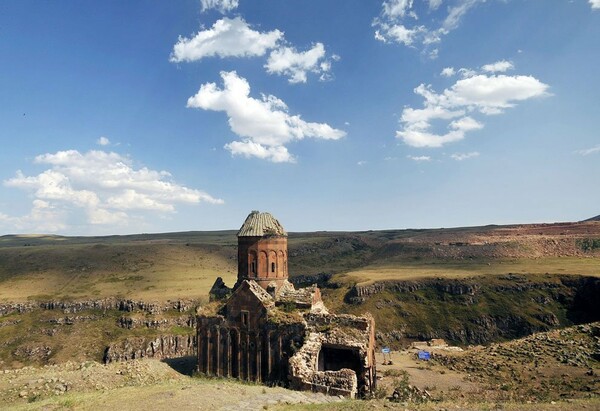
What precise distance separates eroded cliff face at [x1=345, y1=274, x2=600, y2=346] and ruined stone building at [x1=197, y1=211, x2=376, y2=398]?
25.7m

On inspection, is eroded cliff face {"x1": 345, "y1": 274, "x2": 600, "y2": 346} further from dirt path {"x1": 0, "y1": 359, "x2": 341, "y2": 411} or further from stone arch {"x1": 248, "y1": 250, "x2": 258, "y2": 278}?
dirt path {"x1": 0, "y1": 359, "x2": 341, "y2": 411}

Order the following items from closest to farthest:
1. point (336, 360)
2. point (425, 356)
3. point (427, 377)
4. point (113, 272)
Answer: point (336, 360)
point (427, 377)
point (425, 356)
point (113, 272)

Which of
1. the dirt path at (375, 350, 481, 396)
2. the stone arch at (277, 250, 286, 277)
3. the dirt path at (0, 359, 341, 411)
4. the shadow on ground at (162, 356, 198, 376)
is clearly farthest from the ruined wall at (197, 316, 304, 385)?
the stone arch at (277, 250, 286, 277)

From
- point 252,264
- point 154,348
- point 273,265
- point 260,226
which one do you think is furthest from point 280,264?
point 154,348

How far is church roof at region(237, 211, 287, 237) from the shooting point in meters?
33.2

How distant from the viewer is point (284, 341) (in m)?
25.1

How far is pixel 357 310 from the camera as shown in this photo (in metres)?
53.5

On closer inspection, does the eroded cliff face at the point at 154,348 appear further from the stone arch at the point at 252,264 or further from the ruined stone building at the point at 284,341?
the ruined stone building at the point at 284,341

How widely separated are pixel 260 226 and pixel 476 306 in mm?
34032

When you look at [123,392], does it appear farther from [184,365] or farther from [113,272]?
[113,272]

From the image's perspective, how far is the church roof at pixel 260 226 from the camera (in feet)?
109

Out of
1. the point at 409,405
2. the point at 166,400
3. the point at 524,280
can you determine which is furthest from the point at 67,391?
the point at 524,280

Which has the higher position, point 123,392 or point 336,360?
point 123,392

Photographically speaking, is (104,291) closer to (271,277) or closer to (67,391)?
(271,277)
